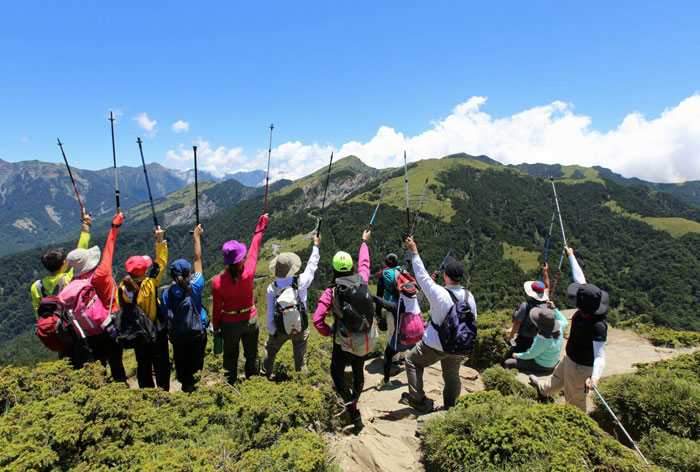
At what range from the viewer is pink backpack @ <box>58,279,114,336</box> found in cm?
500

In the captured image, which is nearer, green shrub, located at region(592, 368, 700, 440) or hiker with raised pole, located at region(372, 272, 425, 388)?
green shrub, located at region(592, 368, 700, 440)

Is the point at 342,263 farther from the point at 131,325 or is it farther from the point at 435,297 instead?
the point at 131,325

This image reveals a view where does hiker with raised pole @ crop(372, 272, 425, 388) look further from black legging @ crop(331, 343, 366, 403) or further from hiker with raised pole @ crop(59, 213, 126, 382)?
hiker with raised pole @ crop(59, 213, 126, 382)

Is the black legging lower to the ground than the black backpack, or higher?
lower

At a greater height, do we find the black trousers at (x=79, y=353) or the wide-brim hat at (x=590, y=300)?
the wide-brim hat at (x=590, y=300)

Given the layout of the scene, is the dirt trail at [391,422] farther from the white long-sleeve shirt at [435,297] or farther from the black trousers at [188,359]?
the black trousers at [188,359]

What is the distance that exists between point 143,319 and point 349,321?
3.44 metres

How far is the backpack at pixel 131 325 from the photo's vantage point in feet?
16.4

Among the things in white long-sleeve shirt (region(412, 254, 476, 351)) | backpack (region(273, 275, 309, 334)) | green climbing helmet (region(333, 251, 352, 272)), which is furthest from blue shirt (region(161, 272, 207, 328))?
white long-sleeve shirt (region(412, 254, 476, 351))

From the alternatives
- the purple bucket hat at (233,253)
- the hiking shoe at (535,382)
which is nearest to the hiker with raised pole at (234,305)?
the purple bucket hat at (233,253)

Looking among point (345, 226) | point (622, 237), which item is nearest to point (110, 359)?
point (345, 226)

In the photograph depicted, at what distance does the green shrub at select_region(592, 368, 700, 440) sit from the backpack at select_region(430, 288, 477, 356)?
314cm

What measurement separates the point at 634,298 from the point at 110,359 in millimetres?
186916

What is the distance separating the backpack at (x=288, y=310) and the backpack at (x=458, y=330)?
2.46m
